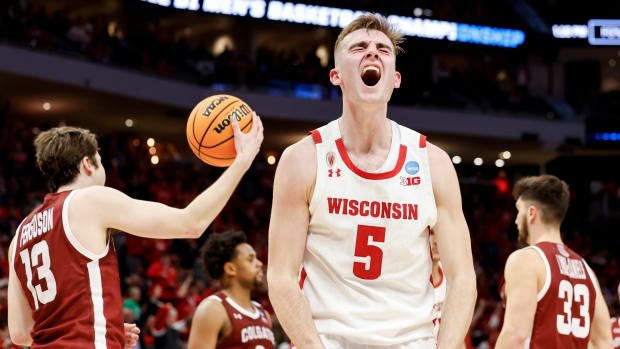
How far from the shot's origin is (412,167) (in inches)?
113

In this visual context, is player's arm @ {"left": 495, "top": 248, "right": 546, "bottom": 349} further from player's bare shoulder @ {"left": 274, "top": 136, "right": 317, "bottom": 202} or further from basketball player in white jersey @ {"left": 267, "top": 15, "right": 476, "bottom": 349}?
player's bare shoulder @ {"left": 274, "top": 136, "right": 317, "bottom": 202}

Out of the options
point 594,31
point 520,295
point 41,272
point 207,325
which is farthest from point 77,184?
point 594,31

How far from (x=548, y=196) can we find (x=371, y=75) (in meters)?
2.20

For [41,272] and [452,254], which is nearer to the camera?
[452,254]

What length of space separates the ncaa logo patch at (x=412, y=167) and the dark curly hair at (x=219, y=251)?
11.0ft

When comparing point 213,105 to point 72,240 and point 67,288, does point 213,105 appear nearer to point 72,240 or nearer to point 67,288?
point 72,240

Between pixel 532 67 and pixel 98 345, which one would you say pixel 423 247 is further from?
pixel 532 67

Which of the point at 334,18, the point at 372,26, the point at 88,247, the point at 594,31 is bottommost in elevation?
the point at 88,247

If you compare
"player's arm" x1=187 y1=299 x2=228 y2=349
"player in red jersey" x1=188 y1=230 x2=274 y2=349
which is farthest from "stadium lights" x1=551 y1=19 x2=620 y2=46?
"player's arm" x1=187 y1=299 x2=228 y2=349

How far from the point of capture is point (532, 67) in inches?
977

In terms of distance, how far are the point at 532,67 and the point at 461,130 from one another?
18.9ft

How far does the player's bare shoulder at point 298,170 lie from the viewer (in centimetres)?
278

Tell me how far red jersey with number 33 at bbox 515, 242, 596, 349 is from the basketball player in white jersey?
1679 mm

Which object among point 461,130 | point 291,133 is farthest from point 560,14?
point 291,133
